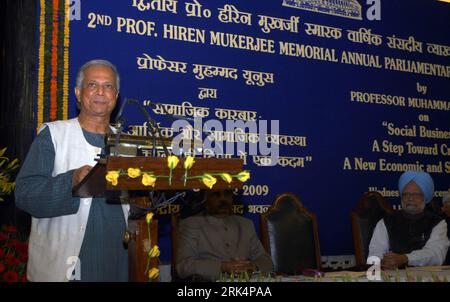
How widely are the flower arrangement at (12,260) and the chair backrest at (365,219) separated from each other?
9.21ft

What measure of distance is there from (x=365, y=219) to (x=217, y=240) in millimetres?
1483

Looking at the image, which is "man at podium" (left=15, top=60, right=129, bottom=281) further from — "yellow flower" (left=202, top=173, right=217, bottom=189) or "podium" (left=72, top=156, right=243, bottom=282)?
"yellow flower" (left=202, top=173, right=217, bottom=189)

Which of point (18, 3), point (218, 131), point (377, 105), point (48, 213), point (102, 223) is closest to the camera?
point (48, 213)

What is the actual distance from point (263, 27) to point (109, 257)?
314 centimetres

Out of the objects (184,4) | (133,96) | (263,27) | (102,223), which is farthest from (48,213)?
(263,27)

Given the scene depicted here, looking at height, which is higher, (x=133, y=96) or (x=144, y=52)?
(x=144, y=52)

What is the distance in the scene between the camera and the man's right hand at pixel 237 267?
11.5ft

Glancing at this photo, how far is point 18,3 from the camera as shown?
382 cm

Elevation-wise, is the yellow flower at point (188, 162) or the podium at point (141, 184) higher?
the yellow flower at point (188, 162)

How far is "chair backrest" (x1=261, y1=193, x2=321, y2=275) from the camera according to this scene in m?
4.29

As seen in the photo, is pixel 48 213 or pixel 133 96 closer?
pixel 48 213

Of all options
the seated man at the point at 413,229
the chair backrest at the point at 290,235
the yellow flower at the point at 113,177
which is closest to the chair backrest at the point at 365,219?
the seated man at the point at 413,229

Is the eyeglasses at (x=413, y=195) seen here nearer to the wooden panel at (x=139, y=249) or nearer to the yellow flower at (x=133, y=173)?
the wooden panel at (x=139, y=249)

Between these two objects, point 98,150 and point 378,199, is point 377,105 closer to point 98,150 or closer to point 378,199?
point 378,199
